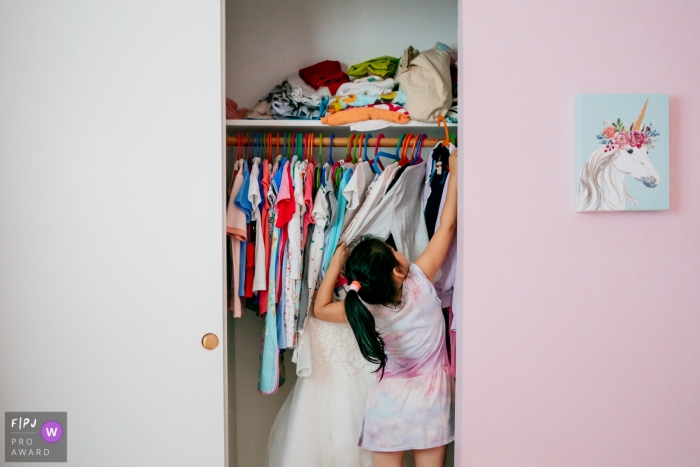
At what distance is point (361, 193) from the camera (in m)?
2.00

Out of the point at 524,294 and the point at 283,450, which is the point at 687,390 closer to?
the point at 524,294

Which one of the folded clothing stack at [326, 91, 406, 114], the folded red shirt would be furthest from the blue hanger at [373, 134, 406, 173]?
the folded red shirt

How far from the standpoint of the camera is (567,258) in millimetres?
1647

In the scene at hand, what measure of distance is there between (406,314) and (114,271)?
1.00 meters

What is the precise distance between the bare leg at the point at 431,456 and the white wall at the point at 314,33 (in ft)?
5.40

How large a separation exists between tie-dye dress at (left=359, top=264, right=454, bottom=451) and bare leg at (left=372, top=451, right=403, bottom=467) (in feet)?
0.19

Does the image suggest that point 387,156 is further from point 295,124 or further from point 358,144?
point 295,124

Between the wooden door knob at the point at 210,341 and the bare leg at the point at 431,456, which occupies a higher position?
the wooden door knob at the point at 210,341

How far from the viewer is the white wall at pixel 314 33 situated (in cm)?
236

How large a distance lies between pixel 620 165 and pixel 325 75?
1.22 m

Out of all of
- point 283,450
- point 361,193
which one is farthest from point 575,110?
point 283,450

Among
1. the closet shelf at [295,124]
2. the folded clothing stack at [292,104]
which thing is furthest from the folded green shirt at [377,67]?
the closet shelf at [295,124]

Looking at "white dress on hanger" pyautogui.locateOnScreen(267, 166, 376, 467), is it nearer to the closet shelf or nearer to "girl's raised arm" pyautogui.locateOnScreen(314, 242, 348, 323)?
"girl's raised arm" pyautogui.locateOnScreen(314, 242, 348, 323)

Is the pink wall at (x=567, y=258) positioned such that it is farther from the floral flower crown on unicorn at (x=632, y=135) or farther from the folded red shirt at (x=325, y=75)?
the folded red shirt at (x=325, y=75)
